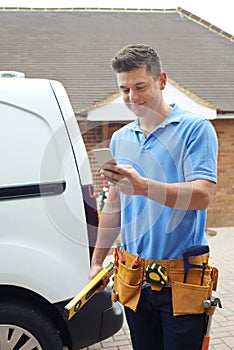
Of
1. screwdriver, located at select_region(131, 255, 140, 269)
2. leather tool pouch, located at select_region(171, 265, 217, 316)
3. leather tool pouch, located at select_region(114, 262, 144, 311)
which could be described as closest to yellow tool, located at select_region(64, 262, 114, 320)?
leather tool pouch, located at select_region(114, 262, 144, 311)

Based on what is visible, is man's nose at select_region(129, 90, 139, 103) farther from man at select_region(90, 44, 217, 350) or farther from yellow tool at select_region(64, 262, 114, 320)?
yellow tool at select_region(64, 262, 114, 320)

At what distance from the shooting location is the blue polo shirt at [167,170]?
5.00ft

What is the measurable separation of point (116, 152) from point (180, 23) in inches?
456

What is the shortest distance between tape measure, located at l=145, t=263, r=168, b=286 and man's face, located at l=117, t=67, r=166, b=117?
604mm

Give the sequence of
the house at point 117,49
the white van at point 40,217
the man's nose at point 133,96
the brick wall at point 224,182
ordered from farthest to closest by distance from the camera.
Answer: the brick wall at point 224,182 → the house at point 117,49 → the white van at point 40,217 → the man's nose at point 133,96

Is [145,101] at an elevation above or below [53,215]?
above

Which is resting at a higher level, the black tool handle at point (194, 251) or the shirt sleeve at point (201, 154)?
the shirt sleeve at point (201, 154)

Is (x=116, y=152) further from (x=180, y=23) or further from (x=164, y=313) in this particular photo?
(x=180, y=23)

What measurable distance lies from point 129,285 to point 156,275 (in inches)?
6.4

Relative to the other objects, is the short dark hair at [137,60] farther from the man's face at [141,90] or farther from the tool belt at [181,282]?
the tool belt at [181,282]

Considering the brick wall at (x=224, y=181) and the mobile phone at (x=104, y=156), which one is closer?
the mobile phone at (x=104, y=156)

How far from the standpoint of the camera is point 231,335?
3.64 meters

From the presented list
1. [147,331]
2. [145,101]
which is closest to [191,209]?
[145,101]

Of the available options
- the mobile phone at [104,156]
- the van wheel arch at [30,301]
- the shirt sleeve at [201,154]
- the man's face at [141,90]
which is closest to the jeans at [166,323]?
the shirt sleeve at [201,154]
